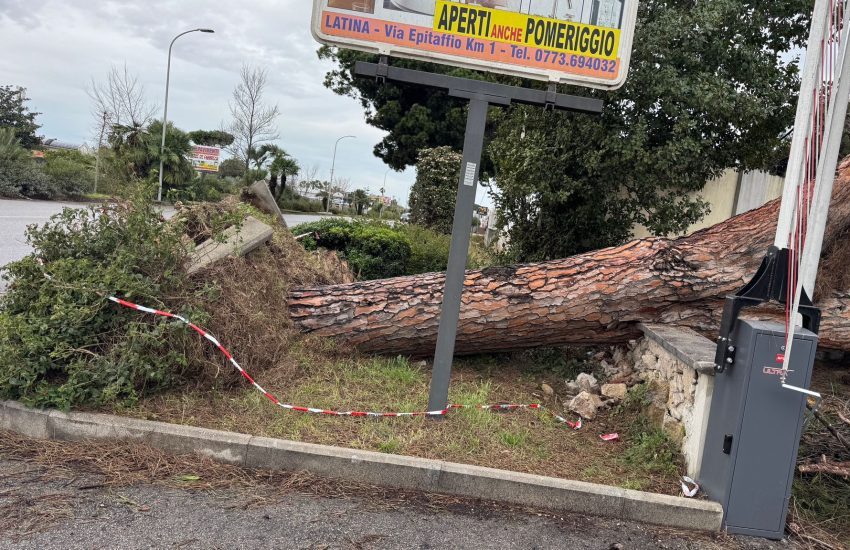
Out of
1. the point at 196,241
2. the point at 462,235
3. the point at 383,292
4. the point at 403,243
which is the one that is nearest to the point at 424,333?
the point at 383,292

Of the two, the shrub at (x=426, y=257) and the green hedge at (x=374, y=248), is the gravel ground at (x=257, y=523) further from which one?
the shrub at (x=426, y=257)

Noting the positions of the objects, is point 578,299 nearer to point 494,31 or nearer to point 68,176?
point 494,31

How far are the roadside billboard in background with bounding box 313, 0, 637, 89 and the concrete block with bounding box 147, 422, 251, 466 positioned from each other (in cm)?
262

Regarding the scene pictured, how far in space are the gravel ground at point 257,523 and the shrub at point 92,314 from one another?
0.57 meters

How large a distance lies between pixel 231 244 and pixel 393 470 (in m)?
2.51

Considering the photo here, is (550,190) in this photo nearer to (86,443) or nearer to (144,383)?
(144,383)

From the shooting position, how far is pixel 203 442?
12.0 feet

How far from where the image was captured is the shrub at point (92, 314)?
3854 mm

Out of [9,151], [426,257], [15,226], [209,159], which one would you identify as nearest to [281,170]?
[209,159]

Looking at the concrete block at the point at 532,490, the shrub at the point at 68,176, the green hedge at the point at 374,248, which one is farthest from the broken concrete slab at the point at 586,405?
the shrub at the point at 68,176

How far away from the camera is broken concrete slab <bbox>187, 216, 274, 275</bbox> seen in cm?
483

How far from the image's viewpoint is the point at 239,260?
16.9 ft

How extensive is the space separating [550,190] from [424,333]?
3081 millimetres

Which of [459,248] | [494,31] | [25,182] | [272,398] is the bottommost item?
[272,398]
